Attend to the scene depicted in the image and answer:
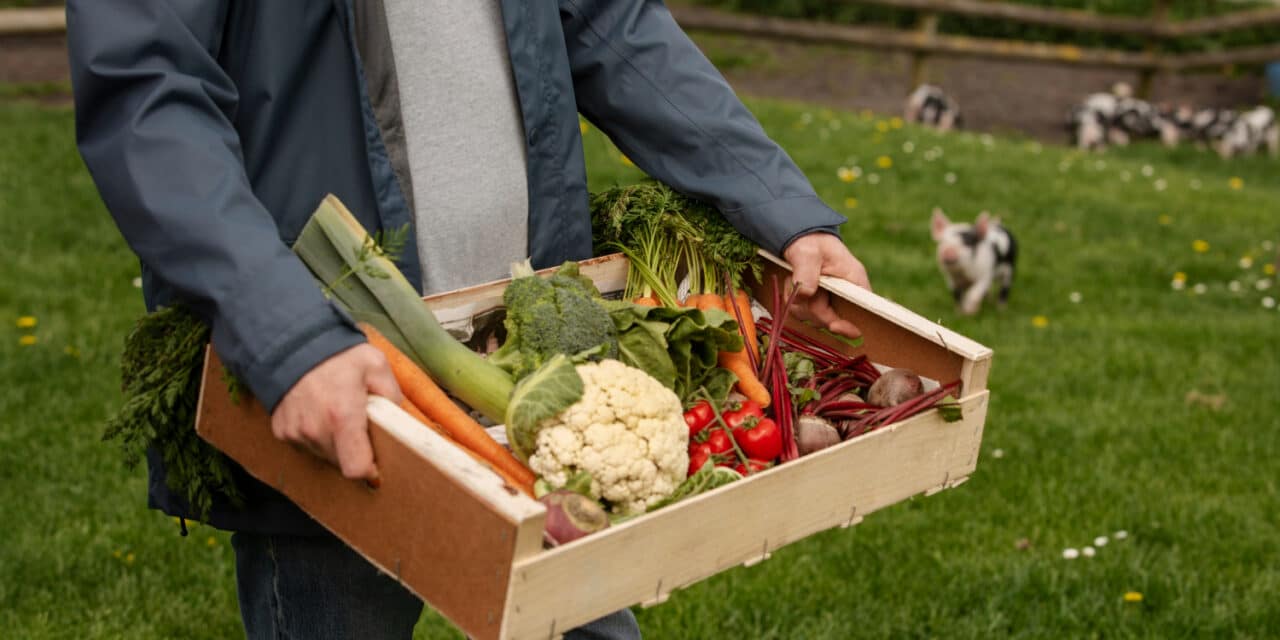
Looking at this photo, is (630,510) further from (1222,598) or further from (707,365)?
(1222,598)

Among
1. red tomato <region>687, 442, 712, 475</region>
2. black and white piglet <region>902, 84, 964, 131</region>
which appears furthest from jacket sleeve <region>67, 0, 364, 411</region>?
black and white piglet <region>902, 84, 964, 131</region>

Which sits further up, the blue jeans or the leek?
the leek

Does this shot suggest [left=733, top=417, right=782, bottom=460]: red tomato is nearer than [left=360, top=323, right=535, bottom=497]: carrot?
No

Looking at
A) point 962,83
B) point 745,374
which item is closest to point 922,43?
point 962,83

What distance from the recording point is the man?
1805 mm

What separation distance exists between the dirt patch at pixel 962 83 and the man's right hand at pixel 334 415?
495 inches

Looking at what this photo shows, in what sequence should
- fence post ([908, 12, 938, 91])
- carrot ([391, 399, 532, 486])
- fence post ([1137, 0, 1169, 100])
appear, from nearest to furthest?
1. carrot ([391, 399, 532, 486])
2. fence post ([908, 12, 938, 91])
3. fence post ([1137, 0, 1169, 100])

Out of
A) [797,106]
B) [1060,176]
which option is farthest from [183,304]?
[797,106]

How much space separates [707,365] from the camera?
8.00 feet

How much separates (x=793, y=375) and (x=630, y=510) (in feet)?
2.16

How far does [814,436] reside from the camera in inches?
89.4

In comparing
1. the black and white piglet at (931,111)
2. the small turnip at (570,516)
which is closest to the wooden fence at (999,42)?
the black and white piglet at (931,111)

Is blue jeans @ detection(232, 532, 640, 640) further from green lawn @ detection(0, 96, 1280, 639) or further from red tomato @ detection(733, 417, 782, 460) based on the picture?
green lawn @ detection(0, 96, 1280, 639)

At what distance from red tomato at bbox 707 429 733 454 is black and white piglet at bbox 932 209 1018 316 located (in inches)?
189
